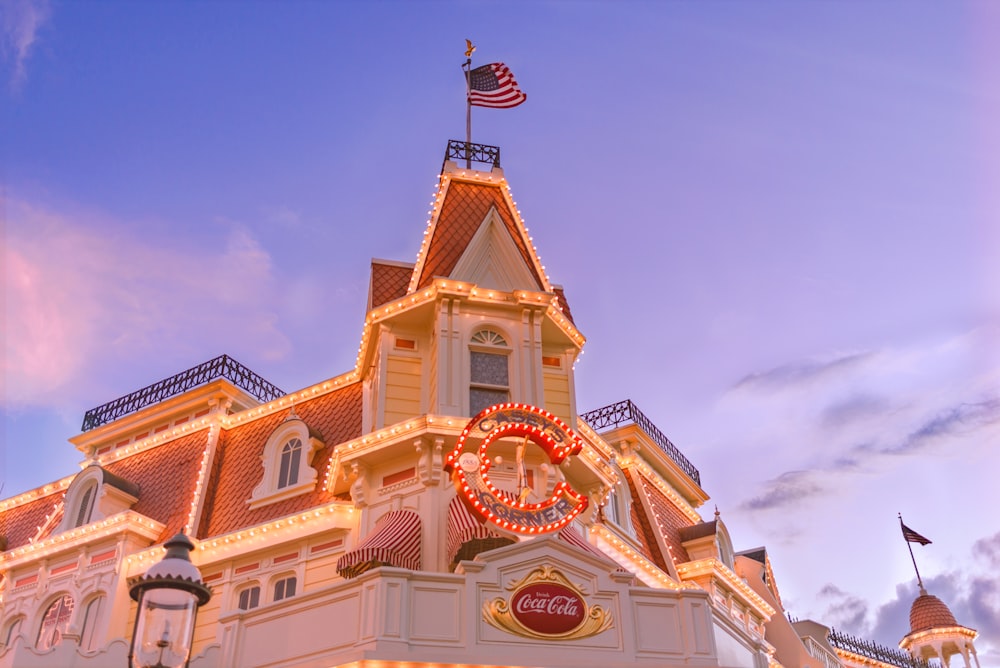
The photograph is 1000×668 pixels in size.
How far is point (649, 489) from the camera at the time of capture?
94.5 ft

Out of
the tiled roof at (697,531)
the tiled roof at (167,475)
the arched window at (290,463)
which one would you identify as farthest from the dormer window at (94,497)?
the tiled roof at (697,531)

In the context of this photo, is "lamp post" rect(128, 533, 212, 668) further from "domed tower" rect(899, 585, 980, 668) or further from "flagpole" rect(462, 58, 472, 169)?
"domed tower" rect(899, 585, 980, 668)

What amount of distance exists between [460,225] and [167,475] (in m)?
10.6

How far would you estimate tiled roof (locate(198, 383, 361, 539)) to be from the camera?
2242 centimetres

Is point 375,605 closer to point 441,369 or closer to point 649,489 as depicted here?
point 441,369

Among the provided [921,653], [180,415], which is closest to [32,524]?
[180,415]

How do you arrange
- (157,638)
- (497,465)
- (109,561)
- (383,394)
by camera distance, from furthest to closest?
(109,561)
(383,394)
(497,465)
(157,638)

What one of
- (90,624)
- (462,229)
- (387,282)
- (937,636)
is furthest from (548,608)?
(937,636)

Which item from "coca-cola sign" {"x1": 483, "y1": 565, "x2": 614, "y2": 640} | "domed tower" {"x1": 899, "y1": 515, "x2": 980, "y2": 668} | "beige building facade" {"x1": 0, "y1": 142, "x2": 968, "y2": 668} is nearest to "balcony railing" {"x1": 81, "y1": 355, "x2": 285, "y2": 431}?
"beige building facade" {"x1": 0, "y1": 142, "x2": 968, "y2": 668}

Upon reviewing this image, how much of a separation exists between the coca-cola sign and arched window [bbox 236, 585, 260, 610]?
8375mm

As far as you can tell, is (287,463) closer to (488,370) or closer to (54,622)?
(488,370)

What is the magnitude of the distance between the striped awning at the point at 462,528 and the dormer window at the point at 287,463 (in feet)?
16.9

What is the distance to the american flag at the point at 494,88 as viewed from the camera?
26.9 m

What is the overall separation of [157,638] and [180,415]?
19023mm
